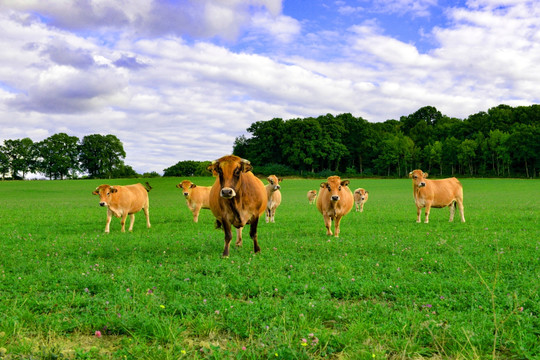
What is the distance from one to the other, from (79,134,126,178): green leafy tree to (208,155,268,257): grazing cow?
99.9 meters

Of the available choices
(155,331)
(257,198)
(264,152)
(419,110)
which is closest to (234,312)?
(155,331)

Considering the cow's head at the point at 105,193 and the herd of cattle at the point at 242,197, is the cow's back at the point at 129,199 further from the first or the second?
the cow's head at the point at 105,193

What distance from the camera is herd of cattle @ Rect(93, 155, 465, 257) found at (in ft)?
29.9

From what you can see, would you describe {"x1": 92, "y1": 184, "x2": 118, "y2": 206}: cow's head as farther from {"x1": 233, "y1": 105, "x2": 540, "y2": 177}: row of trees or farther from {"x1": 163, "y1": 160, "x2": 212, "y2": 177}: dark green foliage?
{"x1": 233, "y1": 105, "x2": 540, "y2": 177}: row of trees

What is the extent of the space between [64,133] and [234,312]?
112 metres

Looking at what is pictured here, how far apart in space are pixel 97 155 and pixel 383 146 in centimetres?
7990

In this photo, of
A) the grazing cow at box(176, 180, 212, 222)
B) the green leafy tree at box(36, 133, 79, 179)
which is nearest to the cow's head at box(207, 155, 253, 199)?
the grazing cow at box(176, 180, 212, 222)

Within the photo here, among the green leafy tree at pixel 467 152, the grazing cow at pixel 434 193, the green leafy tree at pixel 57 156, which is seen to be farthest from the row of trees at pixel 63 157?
the grazing cow at pixel 434 193

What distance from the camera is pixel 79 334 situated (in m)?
4.62

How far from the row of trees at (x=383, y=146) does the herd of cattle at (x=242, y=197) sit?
262 ft

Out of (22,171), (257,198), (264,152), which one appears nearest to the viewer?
(257,198)

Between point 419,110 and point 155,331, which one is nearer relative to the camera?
point 155,331

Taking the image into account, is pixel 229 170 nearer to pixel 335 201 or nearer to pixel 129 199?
pixel 335 201

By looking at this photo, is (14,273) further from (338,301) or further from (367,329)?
(367,329)
